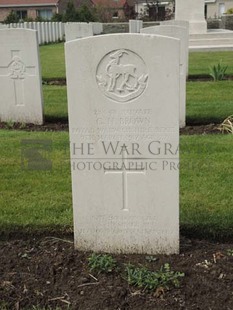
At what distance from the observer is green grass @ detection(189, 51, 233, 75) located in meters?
12.2

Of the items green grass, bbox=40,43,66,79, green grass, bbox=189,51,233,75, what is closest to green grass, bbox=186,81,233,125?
green grass, bbox=189,51,233,75

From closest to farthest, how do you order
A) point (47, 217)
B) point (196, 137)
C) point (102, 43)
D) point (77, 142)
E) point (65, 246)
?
point (102, 43) → point (77, 142) → point (65, 246) → point (47, 217) → point (196, 137)

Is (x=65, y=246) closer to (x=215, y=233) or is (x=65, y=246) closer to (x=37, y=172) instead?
(x=215, y=233)

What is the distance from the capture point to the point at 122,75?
3.20 metres

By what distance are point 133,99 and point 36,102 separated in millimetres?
4444

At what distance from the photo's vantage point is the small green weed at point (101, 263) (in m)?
3.31

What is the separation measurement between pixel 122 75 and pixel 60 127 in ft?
13.9

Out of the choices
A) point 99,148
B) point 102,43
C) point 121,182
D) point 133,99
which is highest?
point 102,43

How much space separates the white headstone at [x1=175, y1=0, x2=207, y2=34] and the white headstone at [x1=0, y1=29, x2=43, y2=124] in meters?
14.2

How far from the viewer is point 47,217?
159 inches

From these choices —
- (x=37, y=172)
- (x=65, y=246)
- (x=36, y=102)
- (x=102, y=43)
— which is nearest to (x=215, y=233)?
(x=65, y=246)

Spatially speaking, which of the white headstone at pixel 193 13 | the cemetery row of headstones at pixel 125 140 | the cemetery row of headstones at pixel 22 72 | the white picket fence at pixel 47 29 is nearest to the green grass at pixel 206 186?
the cemetery row of headstones at pixel 125 140

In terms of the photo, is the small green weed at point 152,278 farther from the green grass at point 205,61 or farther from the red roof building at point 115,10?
the red roof building at point 115,10

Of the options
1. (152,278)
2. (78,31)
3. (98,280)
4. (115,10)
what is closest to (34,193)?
(98,280)
